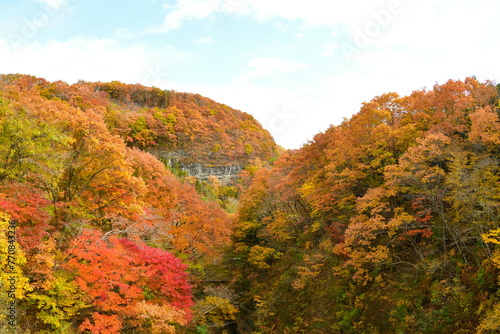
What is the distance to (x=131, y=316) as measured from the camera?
49.0ft

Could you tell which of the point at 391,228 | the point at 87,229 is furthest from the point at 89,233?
the point at 391,228

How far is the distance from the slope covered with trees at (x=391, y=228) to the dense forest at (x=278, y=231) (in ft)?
0.28

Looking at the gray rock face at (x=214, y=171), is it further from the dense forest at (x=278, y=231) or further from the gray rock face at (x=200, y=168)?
the dense forest at (x=278, y=231)

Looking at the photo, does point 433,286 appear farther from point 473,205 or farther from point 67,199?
point 67,199

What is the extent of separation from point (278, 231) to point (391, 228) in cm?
1167

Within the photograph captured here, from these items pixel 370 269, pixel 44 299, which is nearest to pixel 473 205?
pixel 370 269

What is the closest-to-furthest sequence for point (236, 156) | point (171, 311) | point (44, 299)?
point (44, 299), point (171, 311), point (236, 156)

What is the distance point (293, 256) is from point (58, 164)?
17454mm

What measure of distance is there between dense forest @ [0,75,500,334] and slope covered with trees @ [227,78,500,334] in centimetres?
8

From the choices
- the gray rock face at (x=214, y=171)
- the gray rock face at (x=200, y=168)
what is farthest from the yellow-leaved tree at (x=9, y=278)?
the gray rock face at (x=214, y=171)

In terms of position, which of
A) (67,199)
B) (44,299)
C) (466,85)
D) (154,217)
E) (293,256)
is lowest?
(293,256)

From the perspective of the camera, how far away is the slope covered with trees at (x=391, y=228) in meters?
12.8

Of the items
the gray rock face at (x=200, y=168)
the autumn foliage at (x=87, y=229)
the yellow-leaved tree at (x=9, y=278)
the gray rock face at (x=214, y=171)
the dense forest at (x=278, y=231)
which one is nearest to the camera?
the yellow-leaved tree at (x=9, y=278)

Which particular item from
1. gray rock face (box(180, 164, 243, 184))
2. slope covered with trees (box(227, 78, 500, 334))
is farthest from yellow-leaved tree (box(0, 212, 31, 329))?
gray rock face (box(180, 164, 243, 184))
